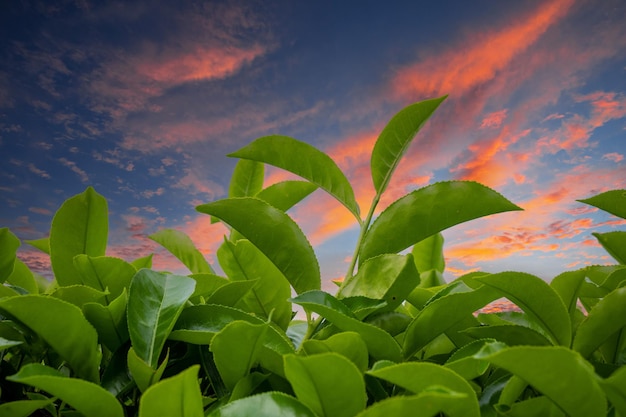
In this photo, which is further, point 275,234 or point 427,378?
point 275,234

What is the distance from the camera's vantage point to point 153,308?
0.91m

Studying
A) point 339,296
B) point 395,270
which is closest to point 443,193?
point 395,270

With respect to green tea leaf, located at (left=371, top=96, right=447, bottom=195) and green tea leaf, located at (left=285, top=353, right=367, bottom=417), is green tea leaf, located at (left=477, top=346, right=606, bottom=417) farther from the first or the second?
green tea leaf, located at (left=371, top=96, right=447, bottom=195)

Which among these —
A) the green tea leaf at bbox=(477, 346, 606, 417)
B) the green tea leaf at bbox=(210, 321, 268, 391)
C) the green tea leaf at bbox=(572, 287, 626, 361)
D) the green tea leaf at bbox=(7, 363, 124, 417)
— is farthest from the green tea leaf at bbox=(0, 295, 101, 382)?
the green tea leaf at bbox=(572, 287, 626, 361)

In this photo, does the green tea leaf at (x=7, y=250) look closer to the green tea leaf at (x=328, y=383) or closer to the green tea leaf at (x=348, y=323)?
the green tea leaf at (x=348, y=323)

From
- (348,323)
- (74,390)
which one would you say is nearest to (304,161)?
(348,323)

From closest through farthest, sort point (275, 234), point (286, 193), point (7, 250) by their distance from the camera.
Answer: point (275, 234) < point (7, 250) < point (286, 193)

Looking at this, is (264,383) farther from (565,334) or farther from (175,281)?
(565,334)

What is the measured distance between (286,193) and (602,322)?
0.98 metres

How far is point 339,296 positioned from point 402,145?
0.40 metres

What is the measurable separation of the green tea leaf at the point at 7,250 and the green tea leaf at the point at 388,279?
100 cm

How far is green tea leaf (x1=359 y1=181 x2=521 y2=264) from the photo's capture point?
3.29ft

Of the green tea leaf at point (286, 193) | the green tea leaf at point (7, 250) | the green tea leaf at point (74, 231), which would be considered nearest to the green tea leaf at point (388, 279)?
the green tea leaf at point (286, 193)

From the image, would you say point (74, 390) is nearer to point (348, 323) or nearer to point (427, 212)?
point (348, 323)
